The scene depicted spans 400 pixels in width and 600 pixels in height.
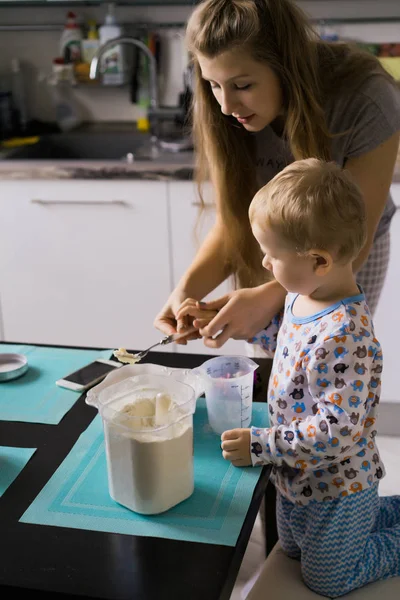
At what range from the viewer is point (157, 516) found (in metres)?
0.98

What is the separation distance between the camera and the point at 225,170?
1.52 meters

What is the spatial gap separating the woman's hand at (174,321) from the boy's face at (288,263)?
315 millimetres

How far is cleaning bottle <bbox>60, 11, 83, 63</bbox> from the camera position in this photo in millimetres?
2801

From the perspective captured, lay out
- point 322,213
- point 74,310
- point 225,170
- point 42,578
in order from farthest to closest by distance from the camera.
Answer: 1. point 74,310
2. point 225,170
3. point 322,213
4. point 42,578

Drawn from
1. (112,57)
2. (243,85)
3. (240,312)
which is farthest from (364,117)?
(112,57)

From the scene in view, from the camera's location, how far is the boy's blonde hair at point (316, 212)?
104cm

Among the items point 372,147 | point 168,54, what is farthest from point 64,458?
point 168,54

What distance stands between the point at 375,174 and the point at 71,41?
1.80 m

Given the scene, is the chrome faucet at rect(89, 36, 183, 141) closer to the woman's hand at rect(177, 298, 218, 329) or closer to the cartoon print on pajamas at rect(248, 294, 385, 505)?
the woman's hand at rect(177, 298, 218, 329)

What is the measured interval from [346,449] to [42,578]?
18.1 inches

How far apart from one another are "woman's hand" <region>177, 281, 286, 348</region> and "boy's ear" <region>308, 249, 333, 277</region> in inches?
11.7

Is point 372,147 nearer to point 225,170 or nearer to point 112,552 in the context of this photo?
point 225,170

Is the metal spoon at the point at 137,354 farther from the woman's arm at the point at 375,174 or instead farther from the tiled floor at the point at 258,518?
the tiled floor at the point at 258,518

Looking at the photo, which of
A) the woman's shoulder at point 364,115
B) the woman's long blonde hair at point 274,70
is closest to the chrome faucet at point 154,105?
the woman's long blonde hair at point 274,70
